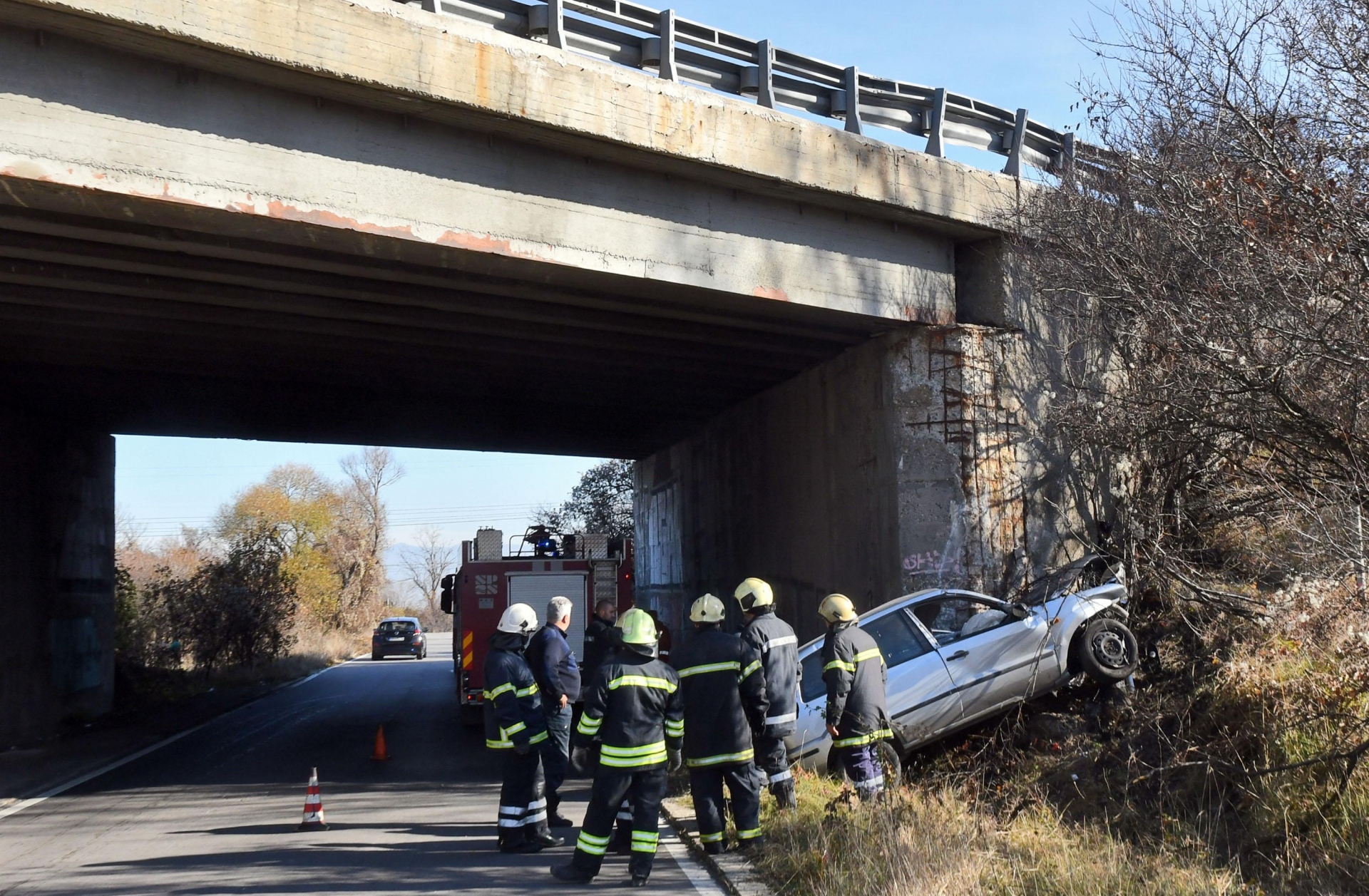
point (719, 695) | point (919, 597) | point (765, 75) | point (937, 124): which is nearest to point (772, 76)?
point (765, 75)

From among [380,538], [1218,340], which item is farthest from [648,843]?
[380,538]

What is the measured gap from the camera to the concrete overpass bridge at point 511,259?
27.7 feet

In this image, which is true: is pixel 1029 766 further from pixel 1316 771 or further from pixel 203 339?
pixel 203 339

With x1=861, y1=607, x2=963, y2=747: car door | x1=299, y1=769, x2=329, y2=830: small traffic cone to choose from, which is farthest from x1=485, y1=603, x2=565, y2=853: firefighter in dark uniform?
x1=861, y1=607, x2=963, y2=747: car door

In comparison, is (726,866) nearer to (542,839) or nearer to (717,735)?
(717,735)

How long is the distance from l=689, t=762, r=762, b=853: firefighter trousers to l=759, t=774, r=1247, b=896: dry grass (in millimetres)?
196

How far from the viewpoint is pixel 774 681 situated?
7.84 m

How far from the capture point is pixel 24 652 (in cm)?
1628

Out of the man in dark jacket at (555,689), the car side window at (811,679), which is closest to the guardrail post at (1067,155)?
the car side window at (811,679)

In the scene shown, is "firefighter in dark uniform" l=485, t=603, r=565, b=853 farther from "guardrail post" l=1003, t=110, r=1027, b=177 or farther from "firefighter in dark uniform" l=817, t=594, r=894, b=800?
"guardrail post" l=1003, t=110, r=1027, b=177

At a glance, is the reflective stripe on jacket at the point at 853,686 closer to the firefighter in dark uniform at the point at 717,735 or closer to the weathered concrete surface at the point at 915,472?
the firefighter in dark uniform at the point at 717,735

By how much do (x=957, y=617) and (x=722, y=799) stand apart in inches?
199

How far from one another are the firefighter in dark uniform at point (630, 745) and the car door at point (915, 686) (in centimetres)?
316

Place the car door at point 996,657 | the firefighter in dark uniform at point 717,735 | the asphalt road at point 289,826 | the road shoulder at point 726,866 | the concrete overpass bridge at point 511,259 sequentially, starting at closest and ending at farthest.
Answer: the road shoulder at point 726,866, the asphalt road at point 289,826, the firefighter in dark uniform at point 717,735, the concrete overpass bridge at point 511,259, the car door at point 996,657
